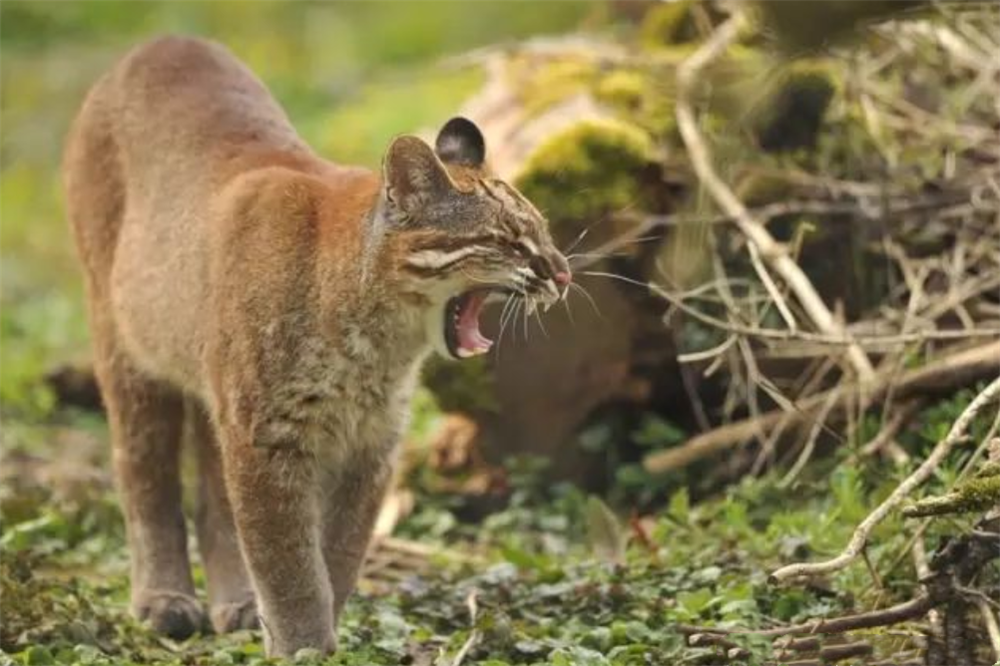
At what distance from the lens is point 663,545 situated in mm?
7590

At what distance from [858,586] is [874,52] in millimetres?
3915

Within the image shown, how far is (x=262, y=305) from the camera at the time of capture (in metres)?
6.31

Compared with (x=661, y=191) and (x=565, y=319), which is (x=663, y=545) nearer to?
(x=565, y=319)

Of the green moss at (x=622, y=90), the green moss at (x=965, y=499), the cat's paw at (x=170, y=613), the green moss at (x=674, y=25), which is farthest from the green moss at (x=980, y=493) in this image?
the green moss at (x=674, y=25)

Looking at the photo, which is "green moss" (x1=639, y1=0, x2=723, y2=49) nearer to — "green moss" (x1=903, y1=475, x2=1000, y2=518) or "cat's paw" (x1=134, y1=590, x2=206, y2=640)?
"cat's paw" (x1=134, y1=590, x2=206, y2=640)

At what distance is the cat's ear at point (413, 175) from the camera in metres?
5.93

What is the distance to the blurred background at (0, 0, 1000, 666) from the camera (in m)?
6.39

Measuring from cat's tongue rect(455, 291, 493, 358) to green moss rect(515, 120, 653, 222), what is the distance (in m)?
2.58

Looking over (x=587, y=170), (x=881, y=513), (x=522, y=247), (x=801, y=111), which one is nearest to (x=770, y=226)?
(x=801, y=111)

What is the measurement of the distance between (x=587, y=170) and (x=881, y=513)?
3.45 m

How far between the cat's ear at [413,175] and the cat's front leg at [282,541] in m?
0.89

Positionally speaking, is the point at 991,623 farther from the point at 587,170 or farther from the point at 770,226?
the point at 587,170

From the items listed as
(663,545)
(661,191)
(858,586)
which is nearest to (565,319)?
(661,191)

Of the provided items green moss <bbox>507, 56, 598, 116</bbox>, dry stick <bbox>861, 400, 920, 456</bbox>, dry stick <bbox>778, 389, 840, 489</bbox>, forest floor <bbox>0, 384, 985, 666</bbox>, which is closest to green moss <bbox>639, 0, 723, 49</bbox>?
green moss <bbox>507, 56, 598, 116</bbox>
